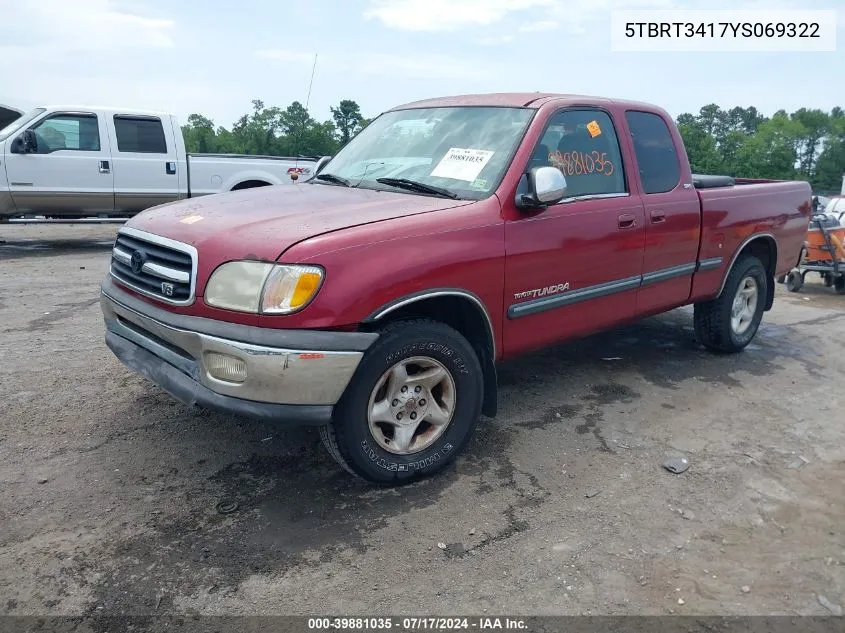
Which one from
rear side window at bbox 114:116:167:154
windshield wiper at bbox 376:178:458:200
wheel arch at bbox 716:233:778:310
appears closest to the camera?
windshield wiper at bbox 376:178:458:200

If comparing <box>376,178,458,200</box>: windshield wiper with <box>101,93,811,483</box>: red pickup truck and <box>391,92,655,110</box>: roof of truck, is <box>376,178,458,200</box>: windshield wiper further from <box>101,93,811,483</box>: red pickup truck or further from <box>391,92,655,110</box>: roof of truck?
<box>391,92,655,110</box>: roof of truck

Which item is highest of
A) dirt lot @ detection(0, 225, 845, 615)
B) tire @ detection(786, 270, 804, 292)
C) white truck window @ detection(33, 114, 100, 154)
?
white truck window @ detection(33, 114, 100, 154)

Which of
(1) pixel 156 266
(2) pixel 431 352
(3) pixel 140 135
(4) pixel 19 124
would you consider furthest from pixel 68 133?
(2) pixel 431 352

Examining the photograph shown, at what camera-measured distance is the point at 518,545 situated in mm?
2832

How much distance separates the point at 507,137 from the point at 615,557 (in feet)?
7.37

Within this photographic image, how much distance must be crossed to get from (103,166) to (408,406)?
9026 mm

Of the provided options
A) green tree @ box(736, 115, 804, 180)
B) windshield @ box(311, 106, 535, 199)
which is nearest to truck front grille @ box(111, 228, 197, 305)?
windshield @ box(311, 106, 535, 199)

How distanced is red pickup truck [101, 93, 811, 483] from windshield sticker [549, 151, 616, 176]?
0.01m

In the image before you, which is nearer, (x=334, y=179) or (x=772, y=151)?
(x=334, y=179)

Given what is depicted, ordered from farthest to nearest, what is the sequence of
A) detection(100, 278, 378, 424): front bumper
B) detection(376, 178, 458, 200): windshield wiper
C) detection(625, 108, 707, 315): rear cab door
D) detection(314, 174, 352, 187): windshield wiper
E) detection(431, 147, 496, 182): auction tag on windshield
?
detection(625, 108, 707, 315): rear cab door
detection(314, 174, 352, 187): windshield wiper
detection(431, 147, 496, 182): auction tag on windshield
detection(376, 178, 458, 200): windshield wiper
detection(100, 278, 378, 424): front bumper

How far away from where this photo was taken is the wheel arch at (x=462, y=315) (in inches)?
123

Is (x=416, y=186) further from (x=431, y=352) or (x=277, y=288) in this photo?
(x=277, y=288)

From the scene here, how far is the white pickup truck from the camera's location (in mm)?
9953

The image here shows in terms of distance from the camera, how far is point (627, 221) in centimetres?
422
